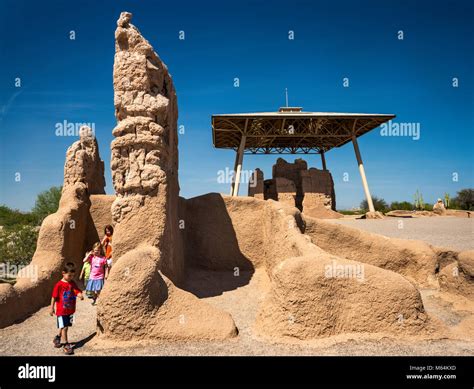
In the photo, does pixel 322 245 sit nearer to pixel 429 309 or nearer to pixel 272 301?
pixel 429 309

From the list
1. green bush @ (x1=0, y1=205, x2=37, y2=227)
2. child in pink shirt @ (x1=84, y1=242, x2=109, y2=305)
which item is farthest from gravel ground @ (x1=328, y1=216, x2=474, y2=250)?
green bush @ (x1=0, y1=205, x2=37, y2=227)

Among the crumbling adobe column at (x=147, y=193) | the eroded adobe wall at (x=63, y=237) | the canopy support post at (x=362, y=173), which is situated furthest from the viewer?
the canopy support post at (x=362, y=173)

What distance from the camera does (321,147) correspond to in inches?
1061

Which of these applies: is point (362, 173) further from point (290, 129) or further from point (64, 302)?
point (64, 302)

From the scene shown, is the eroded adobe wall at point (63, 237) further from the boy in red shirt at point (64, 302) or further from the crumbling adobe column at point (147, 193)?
the crumbling adobe column at point (147, 193)

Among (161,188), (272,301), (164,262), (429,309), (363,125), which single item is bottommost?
(429,309)

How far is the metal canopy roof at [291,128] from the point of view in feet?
67.1

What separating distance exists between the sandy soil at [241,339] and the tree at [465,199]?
39.7m

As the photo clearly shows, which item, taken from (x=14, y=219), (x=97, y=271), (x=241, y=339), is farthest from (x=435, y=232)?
(x=14, y=219)

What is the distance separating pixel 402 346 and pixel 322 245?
4084mm

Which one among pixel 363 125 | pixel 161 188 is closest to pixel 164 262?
pixel 161 188

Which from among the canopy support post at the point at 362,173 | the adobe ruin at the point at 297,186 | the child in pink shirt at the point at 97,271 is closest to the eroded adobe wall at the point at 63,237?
the child in pink shirt at the point at 97,271

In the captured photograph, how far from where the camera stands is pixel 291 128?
21.8m

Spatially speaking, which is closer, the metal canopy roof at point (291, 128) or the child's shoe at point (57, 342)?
the child's shoe at point (57, 342)
